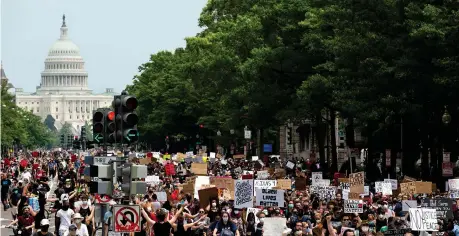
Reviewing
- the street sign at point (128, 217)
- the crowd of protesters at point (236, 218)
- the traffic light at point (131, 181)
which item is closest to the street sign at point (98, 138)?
the crowd of protesters at point (236, 218)

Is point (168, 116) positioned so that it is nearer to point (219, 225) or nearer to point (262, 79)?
point (262, 79)

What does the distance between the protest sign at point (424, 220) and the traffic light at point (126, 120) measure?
5142 millimetres

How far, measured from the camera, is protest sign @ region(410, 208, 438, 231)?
2698cm

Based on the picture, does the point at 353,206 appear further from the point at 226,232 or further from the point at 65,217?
the point at 65,217

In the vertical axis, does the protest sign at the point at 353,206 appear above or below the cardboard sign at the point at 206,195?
below

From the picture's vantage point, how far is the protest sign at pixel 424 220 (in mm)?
26984

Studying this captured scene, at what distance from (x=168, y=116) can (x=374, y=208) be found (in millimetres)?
116402

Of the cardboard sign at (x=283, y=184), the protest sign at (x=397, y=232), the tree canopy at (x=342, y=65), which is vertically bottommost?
the protest sign at (x=397, y=232)

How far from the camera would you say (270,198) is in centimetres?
3466

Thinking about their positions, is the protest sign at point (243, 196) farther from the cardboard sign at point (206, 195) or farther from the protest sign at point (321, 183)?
the protest sign at point (321, 183)

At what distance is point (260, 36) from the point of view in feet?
274

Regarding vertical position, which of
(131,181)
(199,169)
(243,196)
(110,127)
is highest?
(110,127)

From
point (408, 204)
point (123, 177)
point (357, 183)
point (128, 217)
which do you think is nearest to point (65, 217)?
point (123, 177)

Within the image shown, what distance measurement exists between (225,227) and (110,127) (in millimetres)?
2889
